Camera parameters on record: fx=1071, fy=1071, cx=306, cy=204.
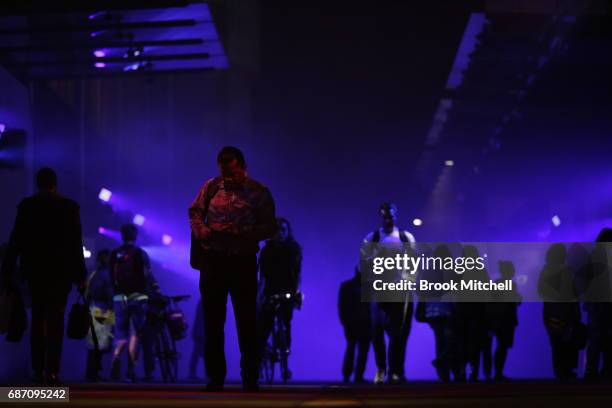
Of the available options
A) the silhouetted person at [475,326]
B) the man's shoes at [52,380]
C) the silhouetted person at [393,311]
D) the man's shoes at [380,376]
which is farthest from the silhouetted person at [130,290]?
the man's shoes at [52,380]

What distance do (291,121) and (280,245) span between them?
62.8 ft

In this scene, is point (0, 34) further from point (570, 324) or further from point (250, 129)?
point (250, 129)

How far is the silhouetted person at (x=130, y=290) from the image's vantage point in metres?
16.6

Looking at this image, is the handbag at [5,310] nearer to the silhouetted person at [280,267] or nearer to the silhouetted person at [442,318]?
the silhouetted person at [280,267]

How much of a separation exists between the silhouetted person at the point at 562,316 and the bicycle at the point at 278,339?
393cm

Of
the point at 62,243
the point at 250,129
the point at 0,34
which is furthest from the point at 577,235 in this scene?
the point at 62,243

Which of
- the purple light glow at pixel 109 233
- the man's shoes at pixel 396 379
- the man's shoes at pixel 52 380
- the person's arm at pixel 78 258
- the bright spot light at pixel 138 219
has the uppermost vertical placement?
the bright spot light at pixel 138 219

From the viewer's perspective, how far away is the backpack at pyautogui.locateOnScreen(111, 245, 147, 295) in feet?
54.4

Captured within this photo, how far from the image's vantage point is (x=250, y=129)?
32781mm

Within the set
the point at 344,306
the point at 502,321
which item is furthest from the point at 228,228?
the point at 502,321

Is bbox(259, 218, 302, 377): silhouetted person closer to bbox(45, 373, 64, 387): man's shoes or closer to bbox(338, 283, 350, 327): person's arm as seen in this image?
bbox(338, 283, 350, 327): person's arm

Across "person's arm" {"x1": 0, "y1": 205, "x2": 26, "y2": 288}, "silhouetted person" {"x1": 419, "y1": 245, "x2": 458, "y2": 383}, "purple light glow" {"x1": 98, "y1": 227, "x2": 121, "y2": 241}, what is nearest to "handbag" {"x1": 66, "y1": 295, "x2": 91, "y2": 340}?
"person's arm" {"x1": 0, "y1": 205, "x2": 26, "y2": 288}

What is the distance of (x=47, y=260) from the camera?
10.5 meters
